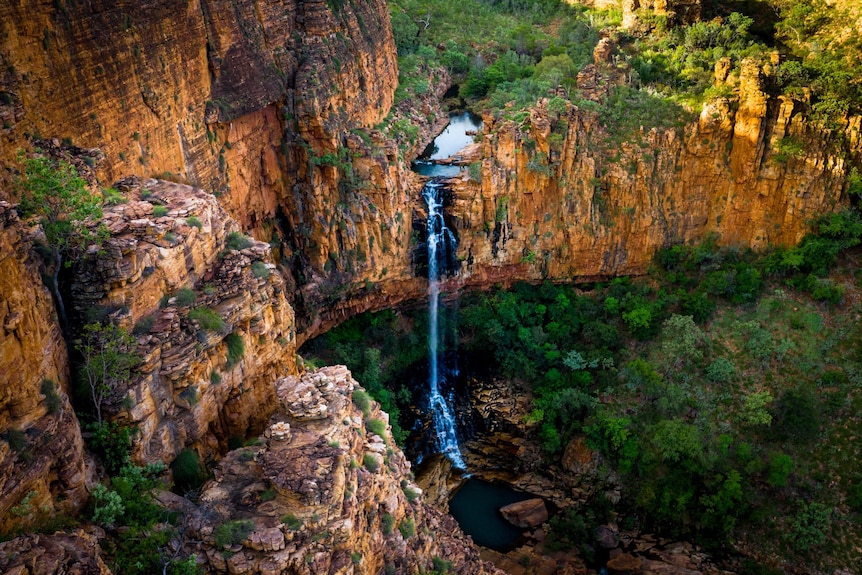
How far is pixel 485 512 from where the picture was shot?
31031mm

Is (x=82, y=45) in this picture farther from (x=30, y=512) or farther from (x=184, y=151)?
(x=30, y=512)

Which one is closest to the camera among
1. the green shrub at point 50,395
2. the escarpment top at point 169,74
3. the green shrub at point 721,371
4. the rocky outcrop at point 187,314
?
the green shrub at point 50,395

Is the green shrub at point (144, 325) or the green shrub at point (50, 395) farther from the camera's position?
the green shrub at point (144, 325)

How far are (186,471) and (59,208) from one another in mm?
6325

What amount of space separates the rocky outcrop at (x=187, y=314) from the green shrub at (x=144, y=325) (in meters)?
0.02

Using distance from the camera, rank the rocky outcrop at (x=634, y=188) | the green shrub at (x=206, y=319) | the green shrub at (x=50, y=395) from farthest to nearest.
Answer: the rocky outcrop at (x=634, y=188), the green shrub at (x=206, y=319), the green shrub at (x=50, y=395)

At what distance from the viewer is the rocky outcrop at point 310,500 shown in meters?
14.4

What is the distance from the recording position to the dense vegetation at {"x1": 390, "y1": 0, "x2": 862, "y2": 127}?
33.6 metres

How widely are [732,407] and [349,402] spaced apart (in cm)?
1903

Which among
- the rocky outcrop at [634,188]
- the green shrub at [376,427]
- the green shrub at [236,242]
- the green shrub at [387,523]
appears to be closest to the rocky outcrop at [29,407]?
the green shrub at [236,242]

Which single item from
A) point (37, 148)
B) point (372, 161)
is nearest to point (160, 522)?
point (37, 148)

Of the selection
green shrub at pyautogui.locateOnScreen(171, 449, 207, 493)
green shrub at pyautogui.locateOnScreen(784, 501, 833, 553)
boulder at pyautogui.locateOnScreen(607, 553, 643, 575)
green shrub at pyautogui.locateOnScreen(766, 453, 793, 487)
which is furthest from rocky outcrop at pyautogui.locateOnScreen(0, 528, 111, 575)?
green shrub at pyautogui.locateOnScreen(784, 501, 833, 553)

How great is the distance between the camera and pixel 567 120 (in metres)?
33.8

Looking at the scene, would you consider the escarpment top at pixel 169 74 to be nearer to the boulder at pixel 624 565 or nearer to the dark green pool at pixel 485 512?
the dark green pool at pixel 485 512
